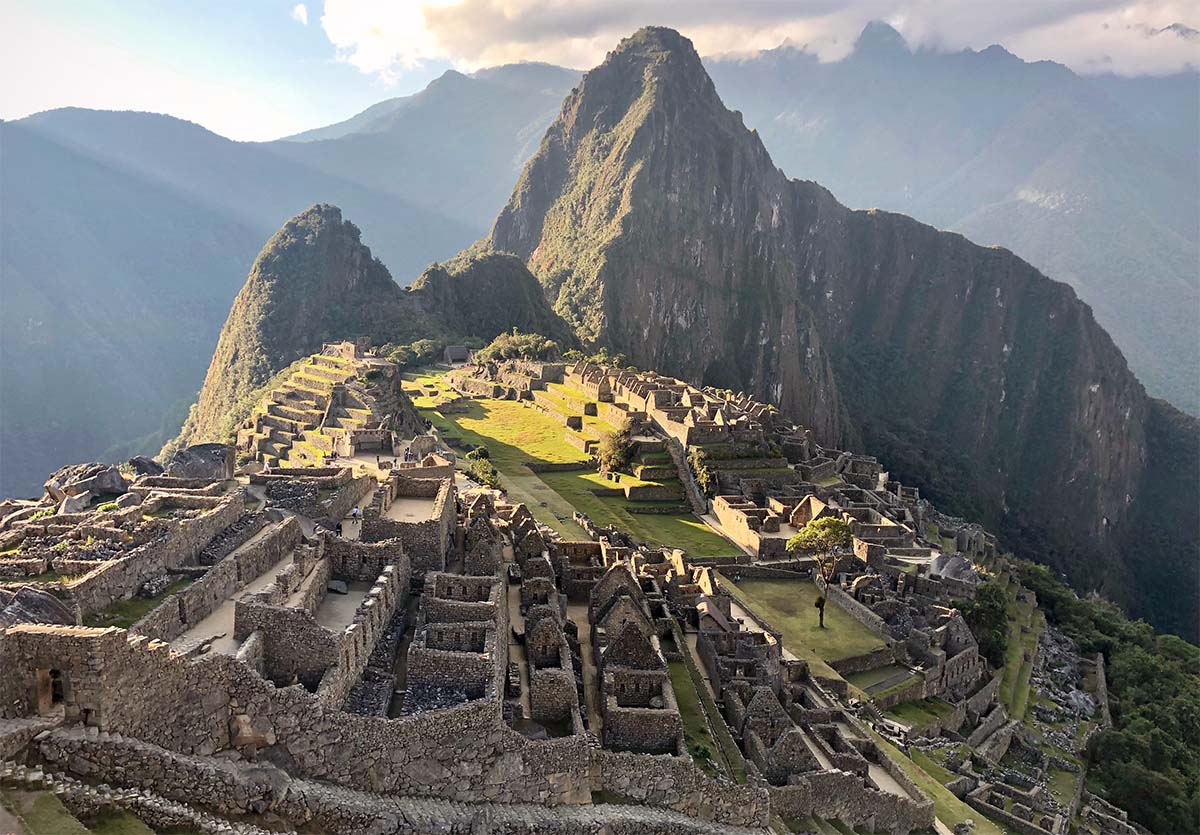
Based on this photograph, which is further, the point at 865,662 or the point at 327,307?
the point at 327,307

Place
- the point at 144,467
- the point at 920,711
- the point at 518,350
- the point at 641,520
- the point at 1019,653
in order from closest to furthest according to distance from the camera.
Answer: the point at 144,467
the point at 920,711
the point at 1019,653
the point at 641,520
the point at 518,350

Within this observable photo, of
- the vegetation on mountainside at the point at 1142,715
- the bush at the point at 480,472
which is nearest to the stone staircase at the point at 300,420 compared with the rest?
the bush at the point at 480,472

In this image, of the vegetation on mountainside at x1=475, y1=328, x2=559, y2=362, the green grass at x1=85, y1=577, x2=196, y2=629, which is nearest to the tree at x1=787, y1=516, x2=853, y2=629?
the green grass at x1=85, y1=577, x2=196, y2=629

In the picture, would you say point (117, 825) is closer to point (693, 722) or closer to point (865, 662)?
point (693, 722)

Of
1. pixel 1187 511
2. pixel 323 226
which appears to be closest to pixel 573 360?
→ pixel 323 226

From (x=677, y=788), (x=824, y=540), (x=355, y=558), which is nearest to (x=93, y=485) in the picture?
(x=355, y=558)

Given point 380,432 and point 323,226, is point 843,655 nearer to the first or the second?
point 380,432

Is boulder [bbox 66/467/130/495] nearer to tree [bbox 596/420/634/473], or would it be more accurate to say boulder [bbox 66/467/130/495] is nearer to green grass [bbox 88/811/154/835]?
green grass [bbox 88/811/154/835]
